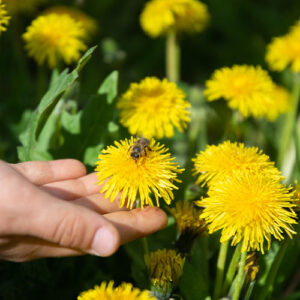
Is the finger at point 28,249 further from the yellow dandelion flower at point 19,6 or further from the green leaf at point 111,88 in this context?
the yellow dandelion flower at point 19,6

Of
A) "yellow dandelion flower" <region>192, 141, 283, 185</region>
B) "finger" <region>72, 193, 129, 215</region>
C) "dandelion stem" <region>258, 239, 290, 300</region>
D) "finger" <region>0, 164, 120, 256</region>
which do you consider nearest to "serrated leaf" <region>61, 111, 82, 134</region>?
"finger" <region>72, 193, 129, 215</region>

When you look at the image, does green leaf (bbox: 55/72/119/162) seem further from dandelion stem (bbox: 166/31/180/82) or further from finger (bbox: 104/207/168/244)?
dandelion stem (bbox: 166/31/180/82)

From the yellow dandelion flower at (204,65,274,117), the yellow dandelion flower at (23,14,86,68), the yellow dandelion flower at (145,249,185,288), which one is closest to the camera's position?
the yellow dandelion flower at (145,249,185,288)

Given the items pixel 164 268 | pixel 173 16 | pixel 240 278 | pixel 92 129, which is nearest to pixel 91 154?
pixel 92 129

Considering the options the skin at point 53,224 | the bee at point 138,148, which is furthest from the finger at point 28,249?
the bee at point 138,148

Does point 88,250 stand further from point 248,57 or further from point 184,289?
point 248,57

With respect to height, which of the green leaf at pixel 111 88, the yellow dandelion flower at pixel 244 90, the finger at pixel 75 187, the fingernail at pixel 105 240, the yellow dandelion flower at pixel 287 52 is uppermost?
the yellow dandelion flower at pixel 287 52
